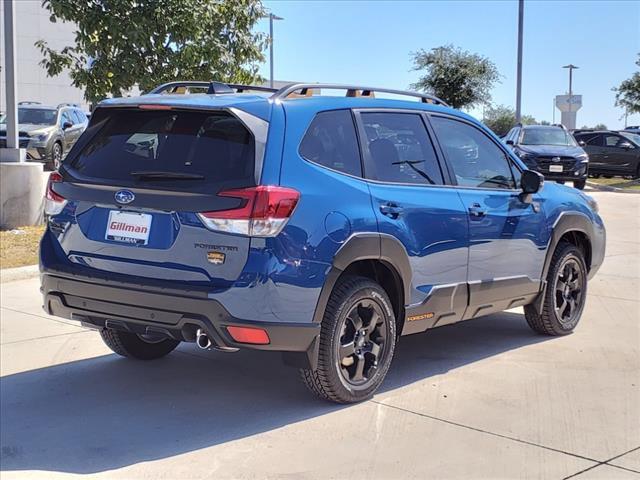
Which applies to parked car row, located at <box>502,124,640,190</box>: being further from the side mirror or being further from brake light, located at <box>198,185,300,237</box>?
brake light, located at <box>198,185,300,237</box>

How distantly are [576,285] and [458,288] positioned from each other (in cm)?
189

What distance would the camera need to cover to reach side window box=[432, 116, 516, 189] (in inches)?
227

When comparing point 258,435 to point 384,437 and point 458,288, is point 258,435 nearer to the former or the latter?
point 384,437

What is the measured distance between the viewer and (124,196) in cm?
458

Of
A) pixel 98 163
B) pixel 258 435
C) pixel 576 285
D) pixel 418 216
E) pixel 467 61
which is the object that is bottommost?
pixel 258 435

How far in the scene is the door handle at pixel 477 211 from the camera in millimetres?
5645

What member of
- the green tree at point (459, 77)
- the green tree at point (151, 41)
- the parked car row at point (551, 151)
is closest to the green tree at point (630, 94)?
the green tree at point (459, 77)

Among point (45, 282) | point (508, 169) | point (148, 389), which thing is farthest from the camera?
point (508, 169)

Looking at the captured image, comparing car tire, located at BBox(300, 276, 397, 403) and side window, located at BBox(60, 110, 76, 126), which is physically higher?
Result: side window, located at BBox(60, 110, 76, 126)

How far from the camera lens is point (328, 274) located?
4.54 metres

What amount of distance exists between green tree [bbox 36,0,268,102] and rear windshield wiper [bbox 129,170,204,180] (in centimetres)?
625

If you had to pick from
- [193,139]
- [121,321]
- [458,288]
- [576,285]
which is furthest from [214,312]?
[576,285]

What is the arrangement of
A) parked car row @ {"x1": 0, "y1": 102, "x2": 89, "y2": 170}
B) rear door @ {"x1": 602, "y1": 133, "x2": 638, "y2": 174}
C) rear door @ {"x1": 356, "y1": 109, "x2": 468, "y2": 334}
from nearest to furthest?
rear door @ {"x1": 356, "y1": 109, "x2": 468, "y2": 334} → parked car row @ {"x1": 0, "y1": 102, "x2": 89, "y2": 170} → rear door @ {"x1": 602, "y1": 133, "x2": 638, "y2": 174}

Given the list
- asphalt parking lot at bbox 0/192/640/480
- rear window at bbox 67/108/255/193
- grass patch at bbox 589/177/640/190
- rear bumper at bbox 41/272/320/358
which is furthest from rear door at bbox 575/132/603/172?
rear bumper at bbox 41/272/320/358
